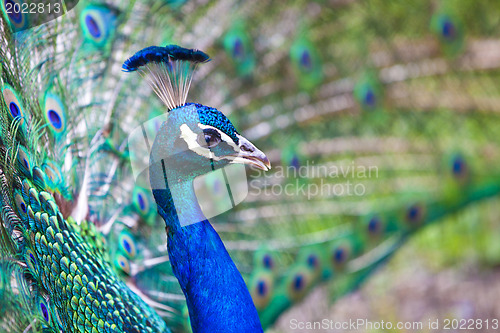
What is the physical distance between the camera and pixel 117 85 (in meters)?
1.49

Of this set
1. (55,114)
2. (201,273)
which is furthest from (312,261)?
(55,114)

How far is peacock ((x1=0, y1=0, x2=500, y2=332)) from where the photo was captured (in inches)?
44.0

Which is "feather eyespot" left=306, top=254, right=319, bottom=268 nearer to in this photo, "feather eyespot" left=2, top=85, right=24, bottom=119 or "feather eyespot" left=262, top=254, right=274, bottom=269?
"feather eyespot" left=262, top=254, right=274, bottom=269

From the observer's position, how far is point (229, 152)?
107 centimetres

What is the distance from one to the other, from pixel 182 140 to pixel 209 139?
2.1 inches

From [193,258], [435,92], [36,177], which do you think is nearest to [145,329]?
[193,258]

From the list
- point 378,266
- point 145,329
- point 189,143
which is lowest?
point 378,266

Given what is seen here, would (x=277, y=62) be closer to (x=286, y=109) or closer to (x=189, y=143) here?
(x=286, y=109)

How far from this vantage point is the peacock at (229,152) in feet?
3.67

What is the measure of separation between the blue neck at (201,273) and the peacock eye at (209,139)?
0.30 feet

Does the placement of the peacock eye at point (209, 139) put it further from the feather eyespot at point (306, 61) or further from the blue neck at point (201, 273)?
the feather eyespot at point (306, 61)

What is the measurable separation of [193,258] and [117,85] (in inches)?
23.7

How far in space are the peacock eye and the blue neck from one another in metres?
0.09

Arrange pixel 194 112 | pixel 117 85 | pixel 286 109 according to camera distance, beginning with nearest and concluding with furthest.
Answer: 1. pixel 194 112
2. pixel 117 85
3. pixel 286 109
